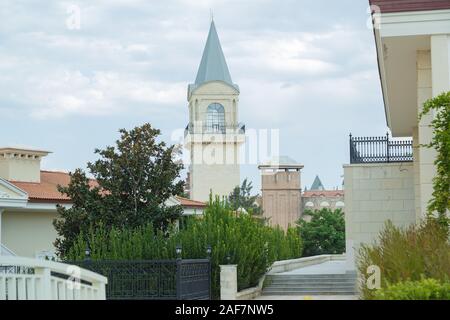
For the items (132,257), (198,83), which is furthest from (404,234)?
(198,83)

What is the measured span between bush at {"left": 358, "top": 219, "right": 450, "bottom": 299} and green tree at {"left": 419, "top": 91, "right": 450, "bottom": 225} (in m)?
0.43

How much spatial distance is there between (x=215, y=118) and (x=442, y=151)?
67306 mm

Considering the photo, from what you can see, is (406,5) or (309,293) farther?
(309,293)

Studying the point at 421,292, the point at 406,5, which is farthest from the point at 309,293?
the point at 421,292

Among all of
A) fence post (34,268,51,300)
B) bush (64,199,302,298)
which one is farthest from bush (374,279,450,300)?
bush (64,199,302,298)

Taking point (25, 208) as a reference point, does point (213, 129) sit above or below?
above

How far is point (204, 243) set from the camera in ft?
62.8

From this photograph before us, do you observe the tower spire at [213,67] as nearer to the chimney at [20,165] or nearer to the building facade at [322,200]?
the building facade at [322,200]

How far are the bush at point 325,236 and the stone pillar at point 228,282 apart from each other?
19441 mm

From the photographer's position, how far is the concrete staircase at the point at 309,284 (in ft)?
69.9

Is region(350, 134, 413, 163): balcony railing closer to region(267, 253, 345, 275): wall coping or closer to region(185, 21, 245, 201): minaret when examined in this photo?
region(267, 253, 345, 275): wall coping

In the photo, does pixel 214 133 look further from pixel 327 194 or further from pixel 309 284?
pixel 309 284

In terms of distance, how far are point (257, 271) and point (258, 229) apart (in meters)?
1.05

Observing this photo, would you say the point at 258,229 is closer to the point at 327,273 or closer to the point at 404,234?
the point at 327,273
